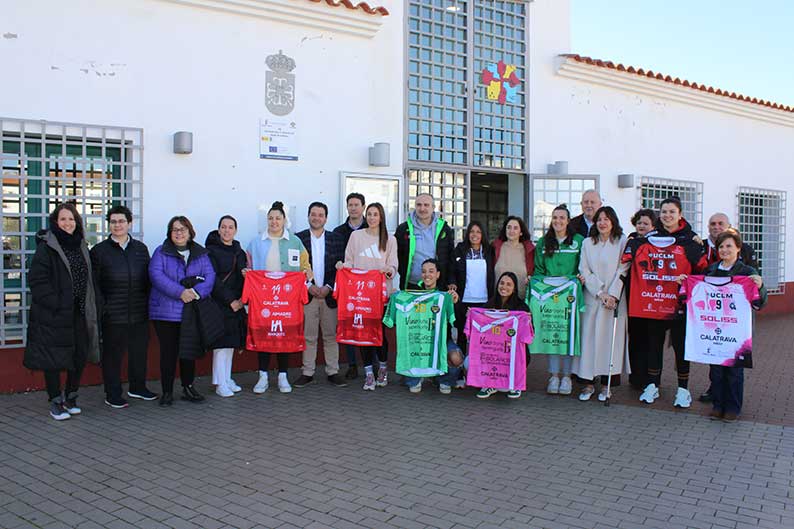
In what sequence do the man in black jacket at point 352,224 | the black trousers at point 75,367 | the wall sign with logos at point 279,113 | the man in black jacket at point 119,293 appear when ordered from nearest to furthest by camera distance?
the black trousers at point 75,367, the man in black jacket at point 119,293, the man in black jacket at point 352,224, the wall sign with logos at point 279,113

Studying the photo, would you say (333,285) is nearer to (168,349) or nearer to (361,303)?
(361,303)

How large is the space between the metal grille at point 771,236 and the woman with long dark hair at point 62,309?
1343 cm

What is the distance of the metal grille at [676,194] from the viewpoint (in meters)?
12.4

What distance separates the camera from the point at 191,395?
7.11 m

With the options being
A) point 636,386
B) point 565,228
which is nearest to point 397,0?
point 565,228

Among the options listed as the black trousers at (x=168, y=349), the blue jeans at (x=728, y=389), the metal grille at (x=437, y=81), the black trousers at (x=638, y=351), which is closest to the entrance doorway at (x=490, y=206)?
the metal grille at (x=437, y=81)

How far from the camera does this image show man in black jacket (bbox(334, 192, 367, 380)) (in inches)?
317

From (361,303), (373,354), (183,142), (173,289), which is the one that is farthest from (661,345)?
(183,142)

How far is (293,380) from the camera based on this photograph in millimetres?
8117

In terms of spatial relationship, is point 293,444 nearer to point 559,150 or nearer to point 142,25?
point 142,25

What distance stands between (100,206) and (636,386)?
635 centimetres

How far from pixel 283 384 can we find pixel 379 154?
3.40 metres

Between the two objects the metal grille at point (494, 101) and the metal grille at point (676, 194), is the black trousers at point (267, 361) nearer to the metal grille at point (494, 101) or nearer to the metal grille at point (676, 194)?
the metal grille at point (494, 101)

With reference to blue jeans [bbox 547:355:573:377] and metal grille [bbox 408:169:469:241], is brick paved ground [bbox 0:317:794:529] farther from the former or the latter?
metal grille [bbox 408:169:469:241]
